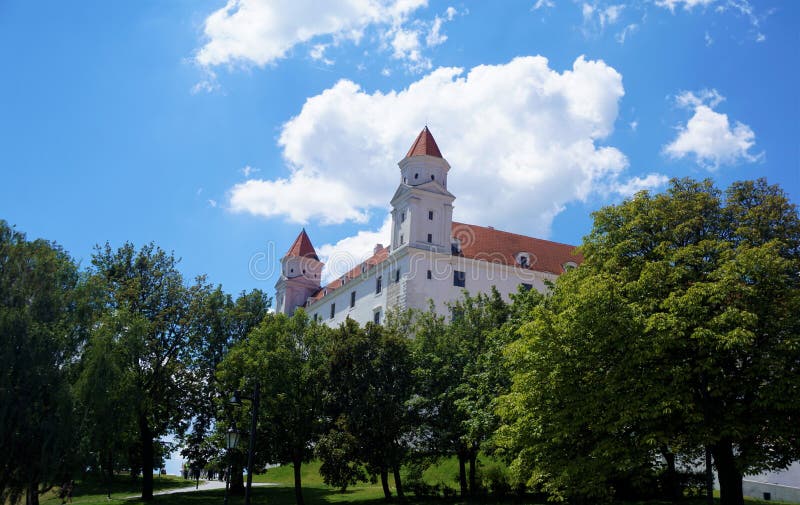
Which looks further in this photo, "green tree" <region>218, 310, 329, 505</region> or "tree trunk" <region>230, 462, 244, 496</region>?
"tree trunk" <region>230, 462, 244, 496</region>

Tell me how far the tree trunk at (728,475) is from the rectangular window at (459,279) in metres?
38.3

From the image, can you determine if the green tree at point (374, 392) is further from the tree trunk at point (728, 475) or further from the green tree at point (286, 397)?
the tree trunk at point (728, 475)

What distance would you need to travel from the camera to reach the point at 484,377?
29359 mm

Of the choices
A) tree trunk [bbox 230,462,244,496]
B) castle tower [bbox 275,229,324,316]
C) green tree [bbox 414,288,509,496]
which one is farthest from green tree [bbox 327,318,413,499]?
castle tower [bbox 275,229,324,316]

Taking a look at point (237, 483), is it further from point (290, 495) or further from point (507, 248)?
point (507, 248)

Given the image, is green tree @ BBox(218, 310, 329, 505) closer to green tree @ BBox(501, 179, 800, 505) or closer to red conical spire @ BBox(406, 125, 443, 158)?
green tree @ BBox(501, 179, 800, 505)

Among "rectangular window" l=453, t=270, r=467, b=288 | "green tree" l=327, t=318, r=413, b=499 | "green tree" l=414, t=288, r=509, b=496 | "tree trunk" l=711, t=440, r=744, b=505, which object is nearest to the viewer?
"tree trunk" l=711, t=440, r=744, b=505

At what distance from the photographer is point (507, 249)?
64.5 m

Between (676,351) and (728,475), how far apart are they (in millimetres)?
4090

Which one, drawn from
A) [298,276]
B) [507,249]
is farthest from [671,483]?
[298,276]

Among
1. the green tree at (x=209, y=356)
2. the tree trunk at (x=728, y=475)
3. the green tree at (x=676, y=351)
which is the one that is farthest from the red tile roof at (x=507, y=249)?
the tree trunk at (x=728, y=475)

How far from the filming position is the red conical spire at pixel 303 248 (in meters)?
87.1

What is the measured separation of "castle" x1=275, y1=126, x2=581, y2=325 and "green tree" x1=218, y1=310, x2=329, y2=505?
21994mm

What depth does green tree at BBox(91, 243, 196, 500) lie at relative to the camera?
37.6 metres
